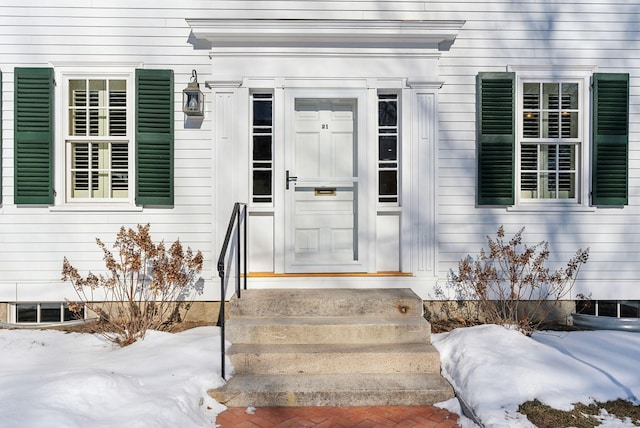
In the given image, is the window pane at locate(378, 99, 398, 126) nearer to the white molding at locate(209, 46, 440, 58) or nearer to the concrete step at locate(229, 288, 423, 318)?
the white molding at locate(209, 46, 440, 58)

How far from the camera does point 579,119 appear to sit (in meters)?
4.61

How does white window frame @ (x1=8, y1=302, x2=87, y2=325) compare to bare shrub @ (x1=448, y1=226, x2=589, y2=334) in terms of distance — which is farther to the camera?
white window frame @ (x1=8, y1=302, x2=87, y2=325)

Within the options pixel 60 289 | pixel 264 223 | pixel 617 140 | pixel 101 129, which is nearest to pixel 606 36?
pixel 617 140

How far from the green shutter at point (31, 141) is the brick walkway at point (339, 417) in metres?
3.13

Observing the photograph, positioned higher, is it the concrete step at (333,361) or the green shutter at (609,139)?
the green shutter at (609,139)

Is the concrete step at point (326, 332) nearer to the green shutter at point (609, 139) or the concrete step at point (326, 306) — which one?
the concrete step at point (326, 306)

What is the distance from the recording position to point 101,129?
14.9 ft

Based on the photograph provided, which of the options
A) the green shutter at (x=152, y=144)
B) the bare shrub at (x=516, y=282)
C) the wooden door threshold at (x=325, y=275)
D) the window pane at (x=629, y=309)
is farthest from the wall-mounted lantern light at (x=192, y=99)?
the window pane at (x=629, y=309)

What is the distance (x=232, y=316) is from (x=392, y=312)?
145 cm

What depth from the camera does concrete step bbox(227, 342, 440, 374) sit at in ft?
10.9

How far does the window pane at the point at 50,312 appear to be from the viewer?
4.57m

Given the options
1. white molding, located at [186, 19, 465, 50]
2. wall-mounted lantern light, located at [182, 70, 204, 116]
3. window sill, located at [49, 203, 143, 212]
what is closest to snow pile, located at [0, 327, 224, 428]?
window sill, located at [49, 203, 143, 212]

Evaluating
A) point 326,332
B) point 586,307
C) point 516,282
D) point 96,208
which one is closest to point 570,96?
point 516,282

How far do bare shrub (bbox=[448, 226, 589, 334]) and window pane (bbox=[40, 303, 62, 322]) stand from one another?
4243mm
